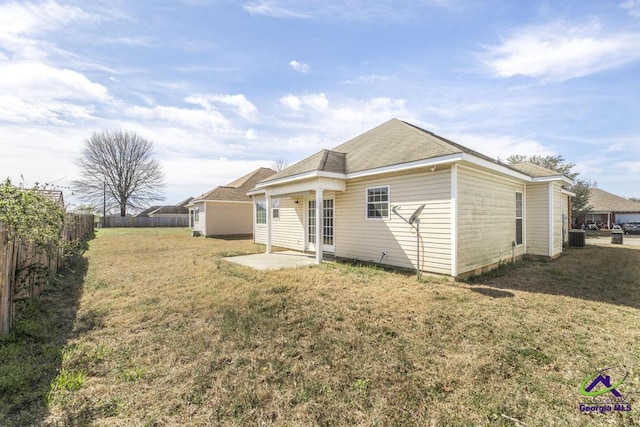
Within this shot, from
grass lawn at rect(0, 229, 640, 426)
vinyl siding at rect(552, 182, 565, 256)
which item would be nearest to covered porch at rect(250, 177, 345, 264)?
grass lawn at rect(0, 229, 640, 426)

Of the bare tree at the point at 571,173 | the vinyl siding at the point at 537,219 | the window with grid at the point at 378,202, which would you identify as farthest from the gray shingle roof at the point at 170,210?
the vinyl siding at the point at 537,219

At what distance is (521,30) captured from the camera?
7148 mm

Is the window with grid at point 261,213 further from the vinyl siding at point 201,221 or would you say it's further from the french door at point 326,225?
the vinyl siding at point 201,221

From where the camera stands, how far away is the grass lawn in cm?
234

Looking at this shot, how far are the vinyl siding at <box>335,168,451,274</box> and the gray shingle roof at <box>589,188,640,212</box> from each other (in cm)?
3700

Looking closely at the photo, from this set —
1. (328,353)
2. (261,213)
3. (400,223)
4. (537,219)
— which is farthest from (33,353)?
(537,219)

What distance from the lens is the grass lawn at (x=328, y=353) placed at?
234 centimetres

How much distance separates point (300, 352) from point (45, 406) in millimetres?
2363

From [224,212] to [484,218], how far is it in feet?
59.1

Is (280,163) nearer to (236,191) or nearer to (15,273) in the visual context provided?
(236,191)

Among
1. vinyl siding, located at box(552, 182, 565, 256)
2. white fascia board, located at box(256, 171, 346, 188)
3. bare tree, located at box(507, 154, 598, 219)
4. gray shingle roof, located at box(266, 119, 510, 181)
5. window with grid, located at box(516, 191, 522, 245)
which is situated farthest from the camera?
bare tree, located at box(507, 154, 598, 219)

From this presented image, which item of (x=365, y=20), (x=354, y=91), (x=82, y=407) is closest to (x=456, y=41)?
(x=365, y=20)

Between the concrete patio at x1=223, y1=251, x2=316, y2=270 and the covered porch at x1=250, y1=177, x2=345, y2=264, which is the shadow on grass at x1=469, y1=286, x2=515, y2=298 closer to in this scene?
the covered porch at x1=250, y1=177, x2=345, y2=264

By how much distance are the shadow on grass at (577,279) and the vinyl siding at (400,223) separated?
1.32 metres
